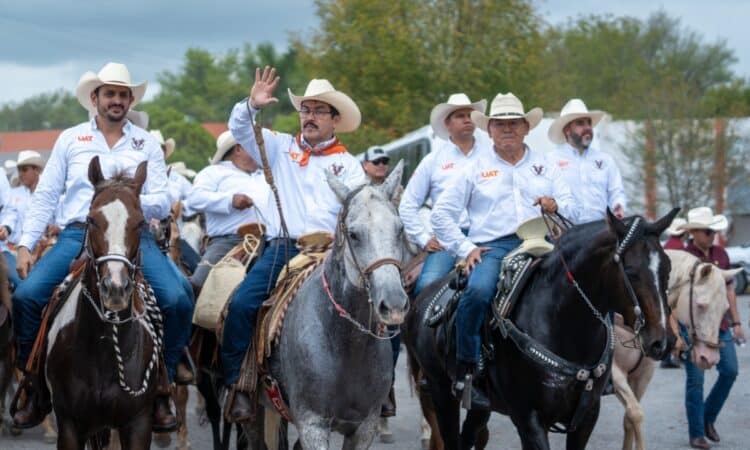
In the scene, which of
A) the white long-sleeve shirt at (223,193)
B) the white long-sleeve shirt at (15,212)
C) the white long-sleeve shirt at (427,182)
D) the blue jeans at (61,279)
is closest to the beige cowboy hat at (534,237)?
the white long-sleeve shirt at (427,182)

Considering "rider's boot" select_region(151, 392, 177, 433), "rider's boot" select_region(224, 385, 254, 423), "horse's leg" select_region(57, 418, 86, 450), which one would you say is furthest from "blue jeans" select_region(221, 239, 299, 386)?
"horse's leg" select_region(57, 418, 86, 450)

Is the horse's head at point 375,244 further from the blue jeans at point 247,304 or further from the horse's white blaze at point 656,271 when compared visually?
the horse's white blaze at point 656,271

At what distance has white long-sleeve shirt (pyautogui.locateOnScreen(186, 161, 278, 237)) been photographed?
1133 cm

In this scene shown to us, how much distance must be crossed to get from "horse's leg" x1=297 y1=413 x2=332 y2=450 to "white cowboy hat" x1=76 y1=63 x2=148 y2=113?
8.99 feet

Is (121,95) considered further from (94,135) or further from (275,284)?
(275,284)

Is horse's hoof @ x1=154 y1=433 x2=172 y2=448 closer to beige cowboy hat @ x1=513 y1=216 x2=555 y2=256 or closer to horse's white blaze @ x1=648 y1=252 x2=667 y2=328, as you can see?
beige cowboy hat @ x1=513 y1=216 x2=555 y2=256

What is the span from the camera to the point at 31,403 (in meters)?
8.16

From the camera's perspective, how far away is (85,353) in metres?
7.43

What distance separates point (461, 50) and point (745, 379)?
18.3 m

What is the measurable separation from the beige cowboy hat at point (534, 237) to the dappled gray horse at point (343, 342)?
5.46ft

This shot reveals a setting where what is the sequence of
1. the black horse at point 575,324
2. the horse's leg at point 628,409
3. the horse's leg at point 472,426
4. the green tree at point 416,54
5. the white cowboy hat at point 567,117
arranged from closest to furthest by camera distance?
the black horse at point 575,324
the horse's leg at point 472,426
the horse's leg at point 628,409
the white cowboy hat at point 567,117
the green tree at point 416,54

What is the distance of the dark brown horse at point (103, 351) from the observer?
7.09 m

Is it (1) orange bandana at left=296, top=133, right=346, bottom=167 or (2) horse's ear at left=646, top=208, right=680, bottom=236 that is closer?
(2) horse's ear at left=646, top=208, right=680, bottom=236

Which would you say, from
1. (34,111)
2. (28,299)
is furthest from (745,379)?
(34,111)
